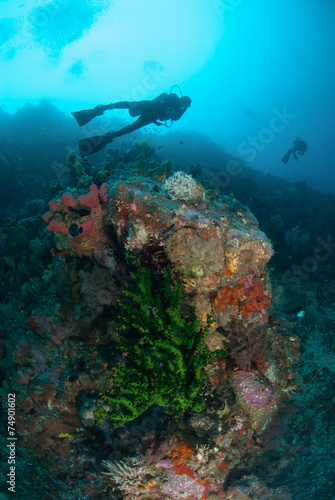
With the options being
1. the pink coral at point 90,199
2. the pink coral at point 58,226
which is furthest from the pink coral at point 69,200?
the pink coral at point 58,226

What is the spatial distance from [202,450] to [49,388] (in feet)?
8.05

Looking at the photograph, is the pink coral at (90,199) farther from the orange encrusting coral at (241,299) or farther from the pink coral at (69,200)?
the orange encrusting coral at (241,299)

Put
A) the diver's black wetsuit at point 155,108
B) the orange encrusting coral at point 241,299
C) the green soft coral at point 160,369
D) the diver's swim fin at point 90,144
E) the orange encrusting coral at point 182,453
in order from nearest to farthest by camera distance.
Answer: the green soft coral at point 160,369, the orange encrusting coral at point 182,453, the orange encrusting coral at point 241,299, the diver's swim fin at point 90,144, the diver's black wetsuit at point 155,108

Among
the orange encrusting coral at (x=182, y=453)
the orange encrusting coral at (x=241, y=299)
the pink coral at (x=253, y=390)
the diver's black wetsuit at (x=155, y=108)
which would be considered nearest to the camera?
the orange encrusting coral at (x=182, y=453)

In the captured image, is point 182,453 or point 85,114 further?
point 85,114

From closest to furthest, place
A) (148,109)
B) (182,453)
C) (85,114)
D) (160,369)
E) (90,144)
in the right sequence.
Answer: (160,369) < (182,453) < (90,144) < (85,114) < (148,109)

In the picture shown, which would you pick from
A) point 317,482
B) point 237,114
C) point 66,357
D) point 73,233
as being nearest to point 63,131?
point 73,233

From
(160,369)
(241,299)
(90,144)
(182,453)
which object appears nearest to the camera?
(160,369)

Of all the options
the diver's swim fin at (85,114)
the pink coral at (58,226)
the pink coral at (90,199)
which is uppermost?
the diver's swim fin at (85,114)

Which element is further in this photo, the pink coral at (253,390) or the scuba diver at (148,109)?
the scuba diver at (148,109)

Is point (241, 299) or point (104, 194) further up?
point (104, 194)

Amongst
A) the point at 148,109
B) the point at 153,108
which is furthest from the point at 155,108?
the point at 148,109

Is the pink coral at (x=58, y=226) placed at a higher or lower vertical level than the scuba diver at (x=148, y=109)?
lower

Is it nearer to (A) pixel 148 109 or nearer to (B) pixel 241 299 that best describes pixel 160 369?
(B) pixel 241 299
